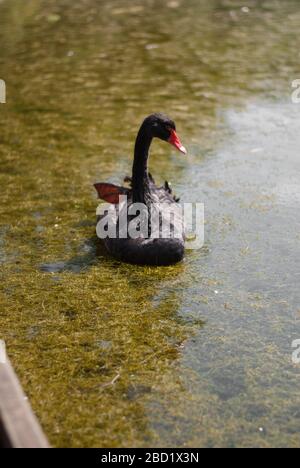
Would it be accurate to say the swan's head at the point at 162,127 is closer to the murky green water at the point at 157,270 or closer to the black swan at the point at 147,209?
the black swan at the point at 147,209

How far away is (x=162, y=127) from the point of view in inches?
194

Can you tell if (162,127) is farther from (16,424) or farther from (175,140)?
(16,424)

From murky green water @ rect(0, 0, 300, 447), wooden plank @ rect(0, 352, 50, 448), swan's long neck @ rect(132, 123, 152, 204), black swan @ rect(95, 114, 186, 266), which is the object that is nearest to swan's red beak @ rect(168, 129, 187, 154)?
black swan @ rect(95, 114, 186, 266)

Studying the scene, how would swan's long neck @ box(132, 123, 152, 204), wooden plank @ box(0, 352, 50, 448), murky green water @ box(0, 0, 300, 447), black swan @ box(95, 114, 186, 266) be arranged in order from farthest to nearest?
swan's long neck @ box(132, 123, 152, 204), black swan @ box(95, 114, 186, 266), murky green water @ box(0, 0, 300, 447), wooden plank @ box(0, 352, 50, 448)

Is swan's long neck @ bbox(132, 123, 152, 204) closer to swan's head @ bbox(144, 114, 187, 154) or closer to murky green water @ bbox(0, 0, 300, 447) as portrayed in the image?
swan's head @ bbox(144, 114, 187, 154)

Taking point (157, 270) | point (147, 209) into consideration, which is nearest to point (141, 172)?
point (147, 209)

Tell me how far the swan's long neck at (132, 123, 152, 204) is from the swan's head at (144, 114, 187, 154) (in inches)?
1.7

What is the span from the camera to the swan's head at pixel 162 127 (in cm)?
491

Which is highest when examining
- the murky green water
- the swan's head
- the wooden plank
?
the wooden plank

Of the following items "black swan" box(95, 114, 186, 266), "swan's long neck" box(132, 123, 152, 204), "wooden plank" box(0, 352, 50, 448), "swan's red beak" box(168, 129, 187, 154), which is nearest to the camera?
"wooden plank" box(0, 352, 50, 448)

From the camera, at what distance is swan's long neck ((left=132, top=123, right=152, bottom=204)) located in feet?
15.9
